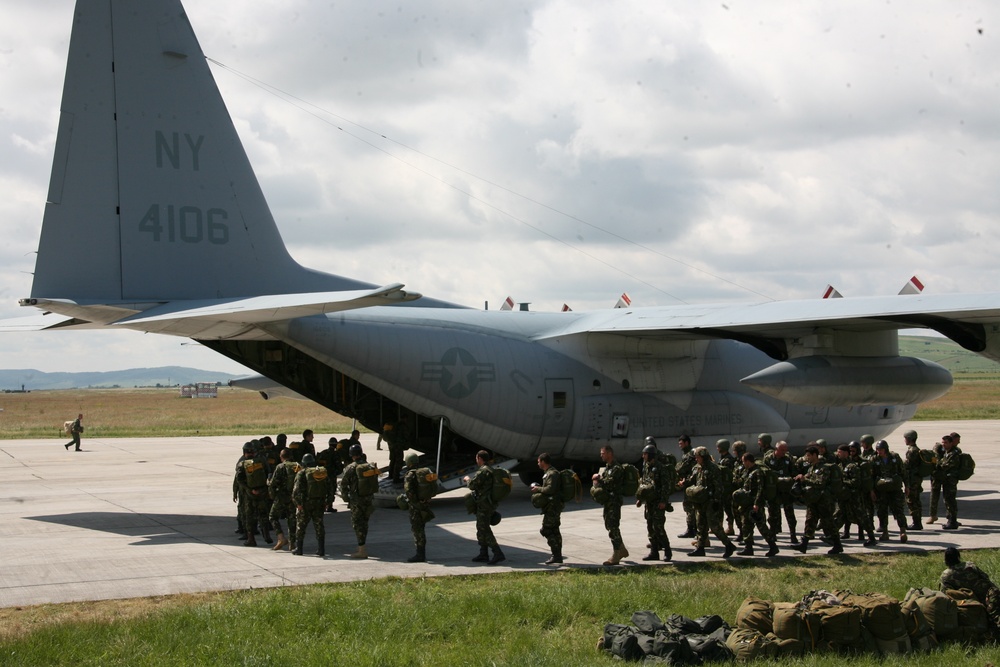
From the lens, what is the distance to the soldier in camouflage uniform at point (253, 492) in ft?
42.8

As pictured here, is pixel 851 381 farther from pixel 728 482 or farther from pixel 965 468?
pixel 728 482

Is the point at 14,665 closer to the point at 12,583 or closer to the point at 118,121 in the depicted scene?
the point at 12,583

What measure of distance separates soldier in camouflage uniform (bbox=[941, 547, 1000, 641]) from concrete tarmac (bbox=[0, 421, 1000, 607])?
13.3 ft

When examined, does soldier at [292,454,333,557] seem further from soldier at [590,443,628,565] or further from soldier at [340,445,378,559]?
soldier at [590,443,628,565]

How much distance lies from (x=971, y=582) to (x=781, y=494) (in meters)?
4.48

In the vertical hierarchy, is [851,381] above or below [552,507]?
above

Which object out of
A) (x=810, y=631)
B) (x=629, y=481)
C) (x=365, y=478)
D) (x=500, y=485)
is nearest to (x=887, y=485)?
(x=629, y=481)

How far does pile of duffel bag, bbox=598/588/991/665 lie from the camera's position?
297 inches

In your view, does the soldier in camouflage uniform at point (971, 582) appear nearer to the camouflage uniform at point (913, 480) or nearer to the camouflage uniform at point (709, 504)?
the camouflage uniform at point (709, 504)

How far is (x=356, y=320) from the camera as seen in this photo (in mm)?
16516

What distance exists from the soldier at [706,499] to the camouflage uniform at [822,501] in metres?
1.17

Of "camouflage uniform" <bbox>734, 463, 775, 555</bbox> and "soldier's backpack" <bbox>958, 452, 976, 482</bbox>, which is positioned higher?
"soldier's backpack" <bbox>958, 452, 976, 482</bbox>

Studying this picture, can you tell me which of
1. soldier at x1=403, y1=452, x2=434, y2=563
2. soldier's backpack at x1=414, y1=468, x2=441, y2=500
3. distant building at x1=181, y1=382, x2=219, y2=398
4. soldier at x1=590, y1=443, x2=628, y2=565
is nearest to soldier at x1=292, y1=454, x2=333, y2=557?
soldier at x1=403, y1=452, x2=434, y2=563

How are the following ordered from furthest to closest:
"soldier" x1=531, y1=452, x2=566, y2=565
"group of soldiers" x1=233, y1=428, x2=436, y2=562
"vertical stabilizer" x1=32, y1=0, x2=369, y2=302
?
"vertical stabilizer" x1=32, y1=0, x2=369, y2=302
"group of soldiers" x1=233, y1=428, x2=436, y2=562
"soldier" x1=531, y1=452, x2=566, y2=565
